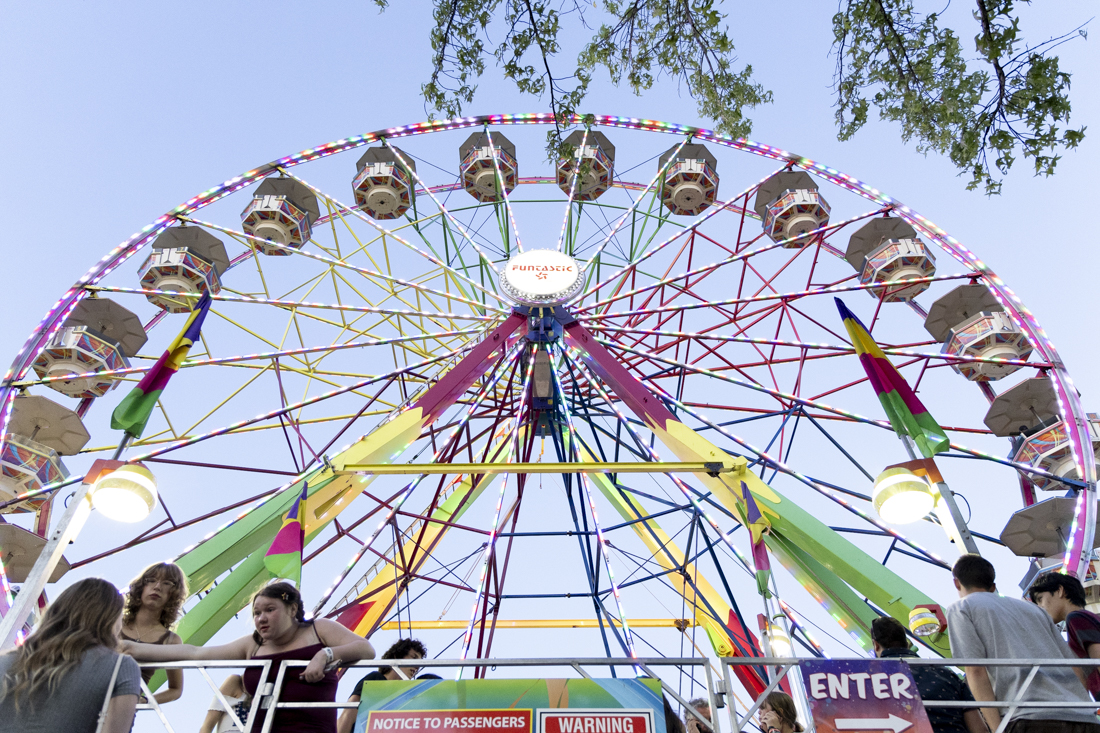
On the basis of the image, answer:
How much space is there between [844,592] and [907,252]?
18.8ft

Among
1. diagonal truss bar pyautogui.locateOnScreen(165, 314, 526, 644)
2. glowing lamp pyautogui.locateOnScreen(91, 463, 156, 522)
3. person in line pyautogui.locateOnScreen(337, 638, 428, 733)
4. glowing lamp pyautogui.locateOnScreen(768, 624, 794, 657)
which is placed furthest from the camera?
diagonal truss bar pyautogui.locateOnScreen(165, 314, 526, 644)

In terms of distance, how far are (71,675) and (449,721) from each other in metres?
1.58

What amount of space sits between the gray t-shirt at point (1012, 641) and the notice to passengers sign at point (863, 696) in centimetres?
38

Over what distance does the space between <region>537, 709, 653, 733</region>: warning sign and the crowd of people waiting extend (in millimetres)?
259

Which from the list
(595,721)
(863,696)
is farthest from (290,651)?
(863,696)

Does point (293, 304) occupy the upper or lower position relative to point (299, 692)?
upper

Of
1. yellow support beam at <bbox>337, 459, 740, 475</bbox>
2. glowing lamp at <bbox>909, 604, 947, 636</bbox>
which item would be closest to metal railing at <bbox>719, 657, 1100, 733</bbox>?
glowing lamp at <bbox>909, 604, 947, 636</bbox>

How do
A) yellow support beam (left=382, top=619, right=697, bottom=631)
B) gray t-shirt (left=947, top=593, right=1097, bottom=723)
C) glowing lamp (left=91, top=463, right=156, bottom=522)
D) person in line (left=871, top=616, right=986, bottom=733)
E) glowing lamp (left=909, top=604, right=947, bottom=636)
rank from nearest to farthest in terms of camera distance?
gray t-shirt (left=947, top=593, right=1097, bottom=723) → person in line (left=871, top=616, right=986, bottom=733) → glowing lamp (left=91, top=463, right=156, bottom=522) → glowing lamp (left=909, top=604, right=947, bottom=636) → yellow support beam (left=382, top=619, right=697, bottom=631)

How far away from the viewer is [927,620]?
7.65m

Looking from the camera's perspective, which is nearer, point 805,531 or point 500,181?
point 805,531

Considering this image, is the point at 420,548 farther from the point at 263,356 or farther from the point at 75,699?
the point at 75,699

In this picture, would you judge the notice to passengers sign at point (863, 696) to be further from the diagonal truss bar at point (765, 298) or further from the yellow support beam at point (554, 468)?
the diagonal truss bar at point (765, 298)

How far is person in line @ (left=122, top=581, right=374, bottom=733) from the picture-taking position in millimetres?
4219

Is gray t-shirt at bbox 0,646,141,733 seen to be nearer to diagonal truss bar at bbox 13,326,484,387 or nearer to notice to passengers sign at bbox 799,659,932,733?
notice to passengers sign at bbox 799,659,932,733
